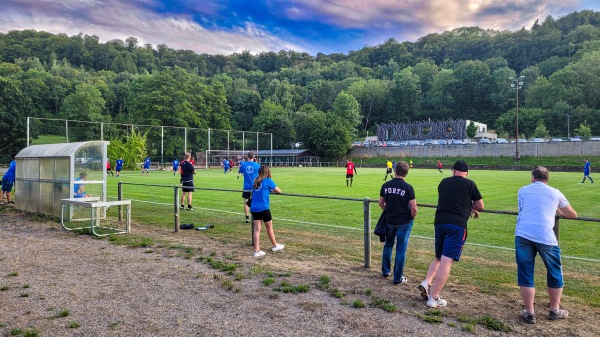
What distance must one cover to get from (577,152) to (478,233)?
6632 cm

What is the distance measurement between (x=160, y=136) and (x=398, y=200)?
57.5 metres

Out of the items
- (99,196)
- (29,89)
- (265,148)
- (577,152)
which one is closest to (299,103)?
(265,148)

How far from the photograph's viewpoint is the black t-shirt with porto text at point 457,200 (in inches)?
209

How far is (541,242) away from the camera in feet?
15.9

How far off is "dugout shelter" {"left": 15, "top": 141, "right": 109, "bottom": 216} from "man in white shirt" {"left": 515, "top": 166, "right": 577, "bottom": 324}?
37.1 ft

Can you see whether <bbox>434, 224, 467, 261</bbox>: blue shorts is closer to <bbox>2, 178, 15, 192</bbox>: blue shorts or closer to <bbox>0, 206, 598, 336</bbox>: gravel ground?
<bbox>0, 206, 598, 336</bbox>: gravel ground

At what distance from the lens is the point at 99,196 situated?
509 inches

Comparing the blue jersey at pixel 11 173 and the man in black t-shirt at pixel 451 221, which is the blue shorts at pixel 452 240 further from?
the blue jersey at pixel 11 173

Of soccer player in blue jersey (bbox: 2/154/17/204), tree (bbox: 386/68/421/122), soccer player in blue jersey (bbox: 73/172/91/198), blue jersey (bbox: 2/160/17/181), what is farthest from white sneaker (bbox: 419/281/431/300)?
tree (bbox: 386/68/421/122)

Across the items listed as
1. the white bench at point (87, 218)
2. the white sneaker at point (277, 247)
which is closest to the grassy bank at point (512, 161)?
the white sneaker at point (277, 247)

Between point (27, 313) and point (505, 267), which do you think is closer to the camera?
point (27, 313)

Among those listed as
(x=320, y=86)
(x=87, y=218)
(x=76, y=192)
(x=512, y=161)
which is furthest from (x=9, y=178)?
(x=320, y=86)

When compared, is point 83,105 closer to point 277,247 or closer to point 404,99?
point 277,247

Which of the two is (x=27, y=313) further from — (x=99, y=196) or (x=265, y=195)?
(x=99, y=196)
